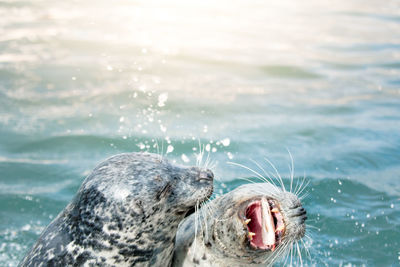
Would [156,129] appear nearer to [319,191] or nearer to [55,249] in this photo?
[319,191]

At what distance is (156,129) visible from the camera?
24.7 feet

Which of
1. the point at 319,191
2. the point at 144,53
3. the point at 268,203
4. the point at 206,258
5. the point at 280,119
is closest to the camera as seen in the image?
the point at 268,203

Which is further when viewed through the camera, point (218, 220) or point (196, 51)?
point (196, 51)

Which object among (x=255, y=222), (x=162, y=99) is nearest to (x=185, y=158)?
(x=162, y=99)

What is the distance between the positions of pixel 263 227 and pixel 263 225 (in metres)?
0.01

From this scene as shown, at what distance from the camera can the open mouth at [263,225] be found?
3.77m

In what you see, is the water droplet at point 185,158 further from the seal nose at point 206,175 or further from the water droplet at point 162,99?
the seal nose at point 206,175

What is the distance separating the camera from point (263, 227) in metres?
3.79

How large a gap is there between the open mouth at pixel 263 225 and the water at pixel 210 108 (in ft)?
3.84

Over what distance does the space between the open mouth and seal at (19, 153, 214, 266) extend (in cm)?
39

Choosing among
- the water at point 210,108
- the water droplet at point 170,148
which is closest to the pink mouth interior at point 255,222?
the water at point 210,108

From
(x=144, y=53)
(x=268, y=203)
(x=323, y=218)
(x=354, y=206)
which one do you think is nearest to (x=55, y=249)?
(x=268, y=203)

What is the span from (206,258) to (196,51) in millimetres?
7081

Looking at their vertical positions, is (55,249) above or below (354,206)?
above
